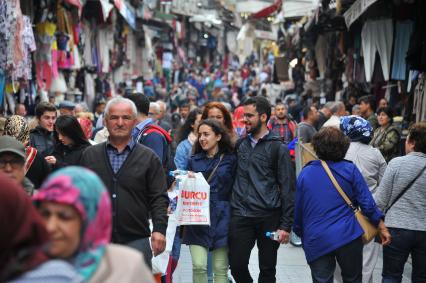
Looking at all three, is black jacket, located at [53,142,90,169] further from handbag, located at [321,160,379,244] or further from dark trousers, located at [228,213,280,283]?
handbag, located at [321,160,379,244]

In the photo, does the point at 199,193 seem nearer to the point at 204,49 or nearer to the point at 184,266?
the point at 184,266

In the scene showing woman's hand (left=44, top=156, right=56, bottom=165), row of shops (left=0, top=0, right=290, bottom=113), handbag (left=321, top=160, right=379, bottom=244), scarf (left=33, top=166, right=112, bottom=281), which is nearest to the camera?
scarf (left=33, top=166, right=112, bottom=281)

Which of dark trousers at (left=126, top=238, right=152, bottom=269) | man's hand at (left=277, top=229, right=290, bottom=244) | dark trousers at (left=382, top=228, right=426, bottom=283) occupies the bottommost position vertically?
dark trousers at (left=382, top=228, right=426, bottom=283)

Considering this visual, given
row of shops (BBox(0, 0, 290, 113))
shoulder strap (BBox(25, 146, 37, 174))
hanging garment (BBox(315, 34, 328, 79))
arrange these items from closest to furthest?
shoulder strap (BBox(25, 146, 37, 174)), row of shops (BBox(0, 0, 290, 113)), hanging garment (BBox(315, 34, 328, 79))

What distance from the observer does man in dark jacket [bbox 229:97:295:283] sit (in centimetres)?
732

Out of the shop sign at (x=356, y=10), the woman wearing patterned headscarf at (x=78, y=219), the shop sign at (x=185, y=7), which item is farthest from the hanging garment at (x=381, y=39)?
the shop sign at (x=185, y=7)

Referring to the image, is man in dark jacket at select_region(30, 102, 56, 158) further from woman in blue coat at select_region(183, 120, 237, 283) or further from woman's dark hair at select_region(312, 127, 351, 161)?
woman's dark hair at select_region(312, 127, 351, 161)

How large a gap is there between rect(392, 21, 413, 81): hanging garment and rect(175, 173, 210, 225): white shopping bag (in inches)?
305

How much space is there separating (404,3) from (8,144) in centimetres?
956

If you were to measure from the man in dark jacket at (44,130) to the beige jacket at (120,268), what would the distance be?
6.00m

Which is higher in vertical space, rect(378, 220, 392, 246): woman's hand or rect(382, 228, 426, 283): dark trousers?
rect(378, 220, 392, 246): woman's hand

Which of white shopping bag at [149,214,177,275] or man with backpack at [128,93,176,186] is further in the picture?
man with backpack at [128,93,176,186]

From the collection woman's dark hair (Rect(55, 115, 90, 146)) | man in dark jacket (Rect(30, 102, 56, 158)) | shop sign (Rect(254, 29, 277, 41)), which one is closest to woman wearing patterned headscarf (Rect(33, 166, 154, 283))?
woman's dark hair (Rect(55, 115, 90, 146))

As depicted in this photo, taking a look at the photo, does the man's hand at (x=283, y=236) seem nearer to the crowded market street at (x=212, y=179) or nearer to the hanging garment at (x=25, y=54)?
the crowded market street at (x=212, y=179)
